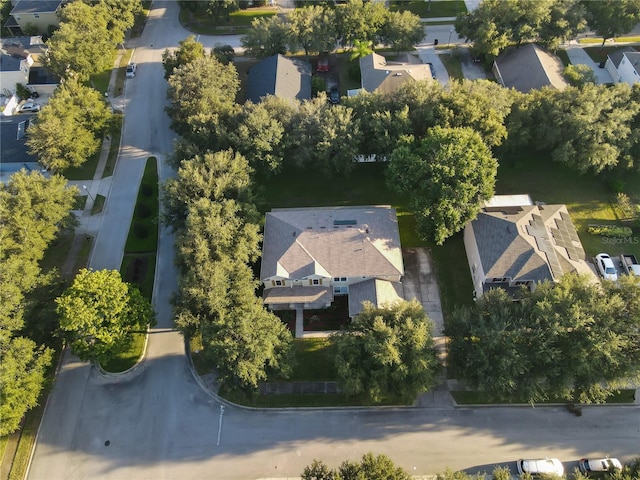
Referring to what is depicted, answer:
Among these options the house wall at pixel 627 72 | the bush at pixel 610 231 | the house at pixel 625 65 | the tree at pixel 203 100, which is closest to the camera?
the bush at pixel 610 231

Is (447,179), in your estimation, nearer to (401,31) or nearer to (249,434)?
(249,434)

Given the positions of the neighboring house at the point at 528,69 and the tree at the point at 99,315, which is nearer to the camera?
the tree at the point at 99,315

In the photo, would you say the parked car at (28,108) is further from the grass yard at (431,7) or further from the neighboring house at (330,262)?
the grass yard at (431,7)

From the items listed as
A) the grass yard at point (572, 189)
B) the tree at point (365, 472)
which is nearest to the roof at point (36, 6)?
the grass yard at point (572, 189)

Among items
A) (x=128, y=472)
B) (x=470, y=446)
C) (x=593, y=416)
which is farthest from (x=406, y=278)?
(x=128, y=472)

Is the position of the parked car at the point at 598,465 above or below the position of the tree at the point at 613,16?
below

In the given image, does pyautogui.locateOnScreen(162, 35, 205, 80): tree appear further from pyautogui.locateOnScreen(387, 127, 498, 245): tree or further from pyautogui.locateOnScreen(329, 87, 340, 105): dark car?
pyautogui.locateOnScreen(387, 127, 498, 245): tree
